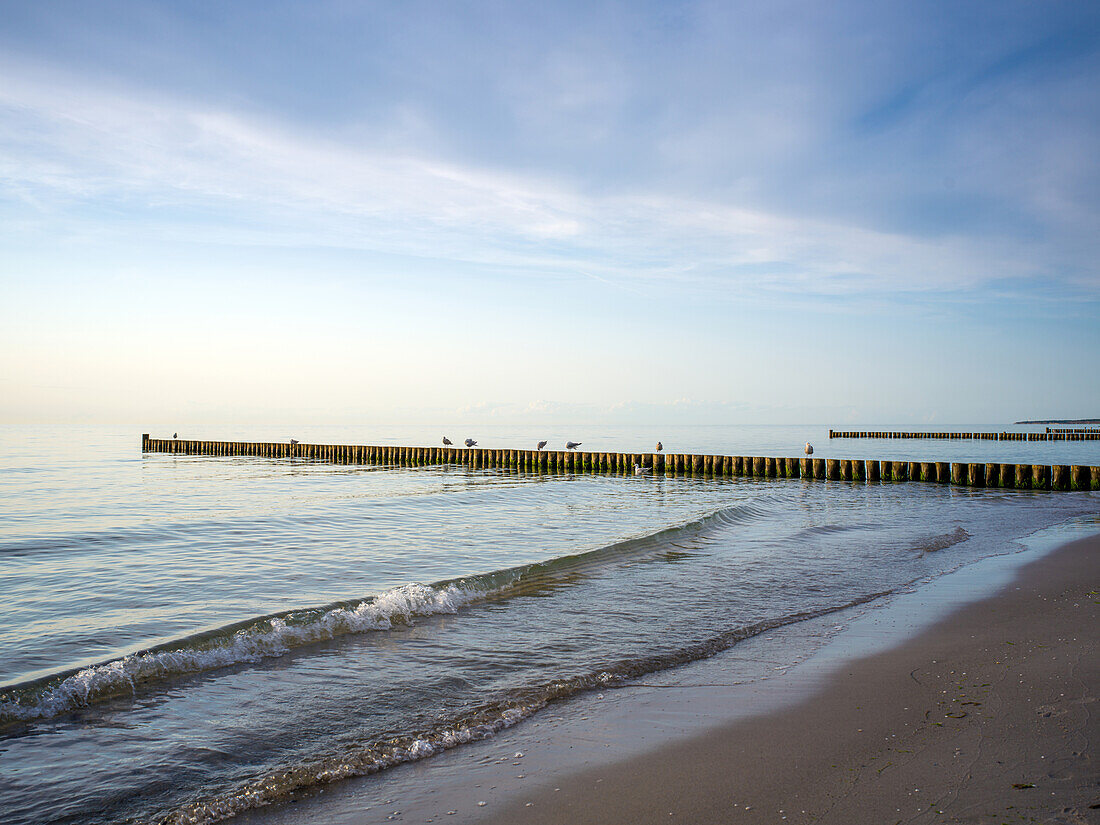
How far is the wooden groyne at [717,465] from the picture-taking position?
24.4m

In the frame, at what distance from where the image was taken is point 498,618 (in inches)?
282

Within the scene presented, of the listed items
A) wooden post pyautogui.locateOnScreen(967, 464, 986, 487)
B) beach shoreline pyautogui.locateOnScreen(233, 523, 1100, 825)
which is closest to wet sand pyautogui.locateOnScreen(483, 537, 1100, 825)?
beach shoreline pyautogui.locateOnScreen(233, 523, 1100, 825)

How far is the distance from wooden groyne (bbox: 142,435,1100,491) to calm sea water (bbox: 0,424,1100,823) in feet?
27.3

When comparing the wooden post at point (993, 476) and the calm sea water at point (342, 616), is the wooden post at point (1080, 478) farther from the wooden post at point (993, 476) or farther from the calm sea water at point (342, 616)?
the calm sea water at point (342, 616)

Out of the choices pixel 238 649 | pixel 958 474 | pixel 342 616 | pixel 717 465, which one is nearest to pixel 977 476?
pixel 958 474

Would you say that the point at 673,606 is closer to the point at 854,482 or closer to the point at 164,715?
the point at 164,715

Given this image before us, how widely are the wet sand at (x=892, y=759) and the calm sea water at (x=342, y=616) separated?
1194 mm

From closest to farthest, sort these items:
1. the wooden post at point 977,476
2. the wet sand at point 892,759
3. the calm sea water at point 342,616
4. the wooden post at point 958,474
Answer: the wet sand at point 892,759 < the calm sea water at point 342,616 < the wooden post at point 977,476 < the wooden post at point 958,474

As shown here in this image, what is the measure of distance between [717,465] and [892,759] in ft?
91.0

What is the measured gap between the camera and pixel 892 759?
360 cm

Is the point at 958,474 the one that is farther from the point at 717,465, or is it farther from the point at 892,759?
the point at 892,759

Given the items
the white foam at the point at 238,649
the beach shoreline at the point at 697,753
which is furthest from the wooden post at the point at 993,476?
the white foam at the point at 238,649

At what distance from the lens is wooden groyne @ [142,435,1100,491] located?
24.4 meters

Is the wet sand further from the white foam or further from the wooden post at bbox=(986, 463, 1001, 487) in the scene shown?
the wooden post at bbox=(986, 463, 1001, 487)
